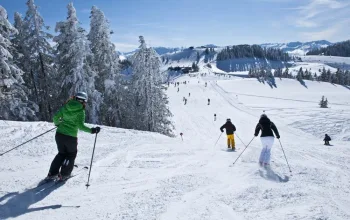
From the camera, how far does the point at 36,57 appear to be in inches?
1080

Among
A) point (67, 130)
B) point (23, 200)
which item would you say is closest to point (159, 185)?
point (67, 130)

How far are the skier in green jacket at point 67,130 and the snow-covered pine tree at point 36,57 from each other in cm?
2307

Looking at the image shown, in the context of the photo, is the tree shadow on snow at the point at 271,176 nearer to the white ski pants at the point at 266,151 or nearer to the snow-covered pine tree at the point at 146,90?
the white ski pants at the point at 266,151

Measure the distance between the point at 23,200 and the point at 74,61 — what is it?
21.4m

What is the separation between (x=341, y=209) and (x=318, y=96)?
294 feet

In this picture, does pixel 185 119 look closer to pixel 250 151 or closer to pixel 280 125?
pixel 280 125

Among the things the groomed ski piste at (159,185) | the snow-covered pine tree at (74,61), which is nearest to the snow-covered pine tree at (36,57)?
the snow-covered pine tree at (74,61)

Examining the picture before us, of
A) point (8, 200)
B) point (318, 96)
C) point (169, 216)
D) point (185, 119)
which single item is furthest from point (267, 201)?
point (318, 96)

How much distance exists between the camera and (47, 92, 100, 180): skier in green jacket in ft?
20.6

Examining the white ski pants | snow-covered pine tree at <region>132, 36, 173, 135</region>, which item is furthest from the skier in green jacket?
snow-covered pine tree at <region>132, 36, 173, 135</region>

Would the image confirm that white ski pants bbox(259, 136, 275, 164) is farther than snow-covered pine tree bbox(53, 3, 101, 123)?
No

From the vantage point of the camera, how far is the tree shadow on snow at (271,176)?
7723 mm

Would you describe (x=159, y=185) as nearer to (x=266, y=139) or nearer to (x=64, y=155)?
(x=64, y=155)

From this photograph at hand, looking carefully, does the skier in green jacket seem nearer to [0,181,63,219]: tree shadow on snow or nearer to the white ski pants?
[0,181,63,219]: tree shadow on snow
